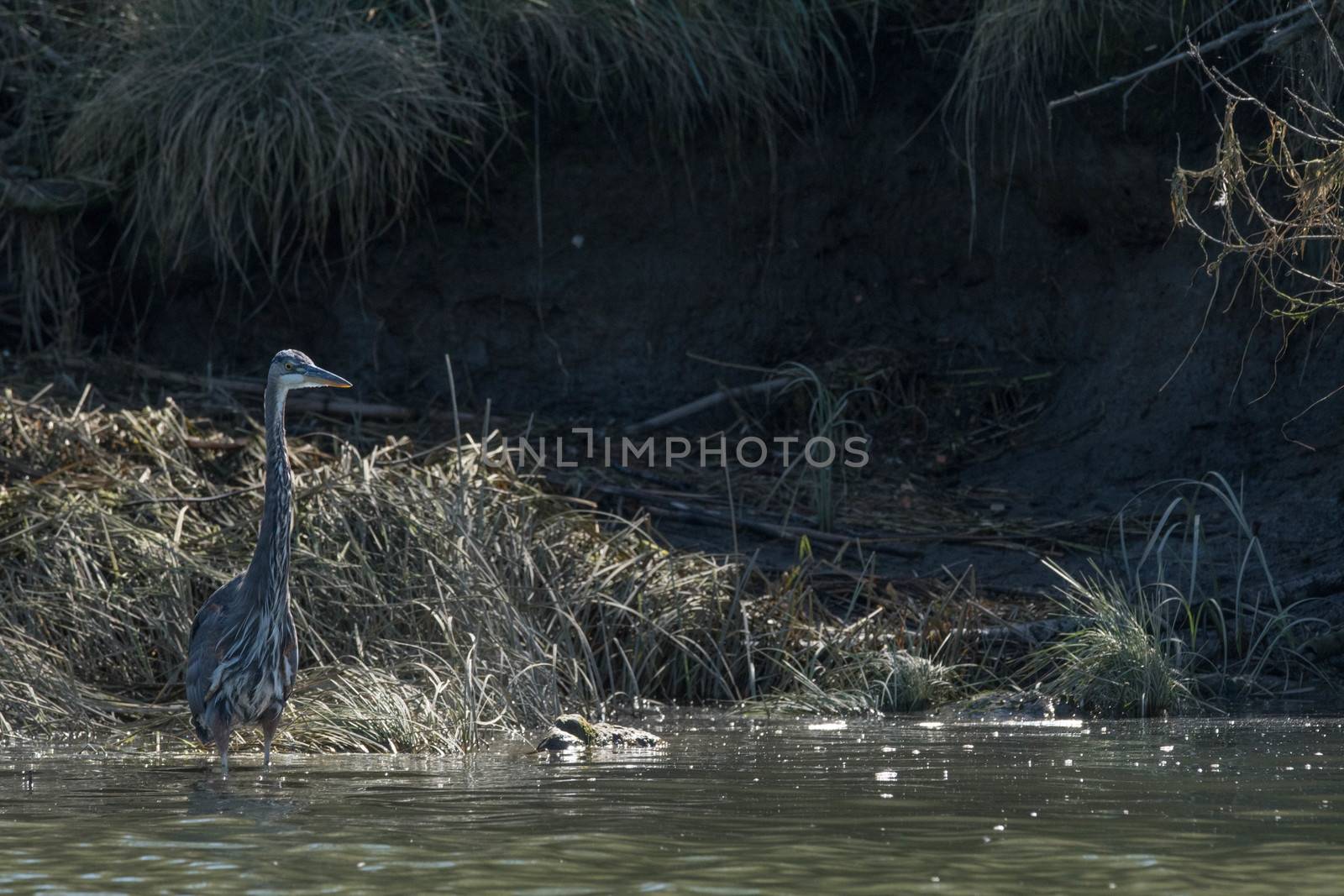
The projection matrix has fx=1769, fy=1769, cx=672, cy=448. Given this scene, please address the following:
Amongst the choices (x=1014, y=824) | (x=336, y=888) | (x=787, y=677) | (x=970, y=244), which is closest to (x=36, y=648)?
(x=787, y=677)

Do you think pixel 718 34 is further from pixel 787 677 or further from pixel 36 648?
pixel 36 648

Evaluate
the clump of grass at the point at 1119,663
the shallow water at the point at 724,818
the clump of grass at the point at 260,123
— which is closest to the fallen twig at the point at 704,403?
the clump of grass at the point at 260,123

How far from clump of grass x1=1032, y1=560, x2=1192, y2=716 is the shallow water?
55cm

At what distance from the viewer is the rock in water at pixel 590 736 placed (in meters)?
5.94

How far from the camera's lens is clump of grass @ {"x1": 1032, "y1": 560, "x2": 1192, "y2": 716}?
22.4 ft

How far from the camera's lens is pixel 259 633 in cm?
577

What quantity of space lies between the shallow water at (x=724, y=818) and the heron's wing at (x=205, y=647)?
9.5 inches

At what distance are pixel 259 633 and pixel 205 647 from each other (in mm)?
198

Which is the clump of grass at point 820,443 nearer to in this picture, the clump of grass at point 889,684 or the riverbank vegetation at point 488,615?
the riverbank vegetation at point 488,615

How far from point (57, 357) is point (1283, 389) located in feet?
22.3

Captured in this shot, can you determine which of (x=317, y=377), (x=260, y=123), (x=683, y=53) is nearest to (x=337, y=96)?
(x=260, y=123)

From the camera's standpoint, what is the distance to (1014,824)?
4336 mm

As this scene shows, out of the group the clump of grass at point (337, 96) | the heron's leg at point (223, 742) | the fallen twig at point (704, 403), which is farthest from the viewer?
the fallen twig at point (704, 403)

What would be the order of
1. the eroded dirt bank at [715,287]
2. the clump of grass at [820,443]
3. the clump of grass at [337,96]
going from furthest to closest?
the eroded dirt bank at [715,287] → the clump of grass at [337,96] → the clump of grass at [820,443]
